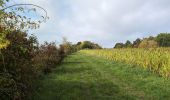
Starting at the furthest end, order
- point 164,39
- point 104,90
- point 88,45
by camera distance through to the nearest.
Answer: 1. point 88,45
2. point 164,39
3. point 104,90

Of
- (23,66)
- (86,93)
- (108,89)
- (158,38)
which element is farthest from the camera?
(158,38)

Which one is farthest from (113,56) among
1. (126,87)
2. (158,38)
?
(158,38)

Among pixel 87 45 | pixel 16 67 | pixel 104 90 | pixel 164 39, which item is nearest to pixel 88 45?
pixel 87 45

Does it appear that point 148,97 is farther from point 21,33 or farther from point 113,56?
point 113,56

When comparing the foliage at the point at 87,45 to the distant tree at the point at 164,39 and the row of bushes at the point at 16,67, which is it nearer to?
the distant tree at the point at 164,39

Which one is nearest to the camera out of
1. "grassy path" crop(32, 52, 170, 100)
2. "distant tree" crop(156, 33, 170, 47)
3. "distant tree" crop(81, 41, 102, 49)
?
"grassy path" crop(32, 52, 170, 100)

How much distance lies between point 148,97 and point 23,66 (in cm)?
528

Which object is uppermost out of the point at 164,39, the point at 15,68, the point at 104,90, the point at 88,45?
the point at 88,45

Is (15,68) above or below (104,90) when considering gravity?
above

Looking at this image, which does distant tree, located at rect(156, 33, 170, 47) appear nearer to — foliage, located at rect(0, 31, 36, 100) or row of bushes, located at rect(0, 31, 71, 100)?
row of bushes, located at rect(0, 31, 71, 100)

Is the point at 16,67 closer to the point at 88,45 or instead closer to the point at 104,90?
the point at 104,90

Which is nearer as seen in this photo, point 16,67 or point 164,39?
point 16,67

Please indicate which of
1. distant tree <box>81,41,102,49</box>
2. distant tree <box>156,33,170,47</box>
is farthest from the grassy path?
distant tree <box>81,41,102,49</box>

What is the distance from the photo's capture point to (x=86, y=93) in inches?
658
